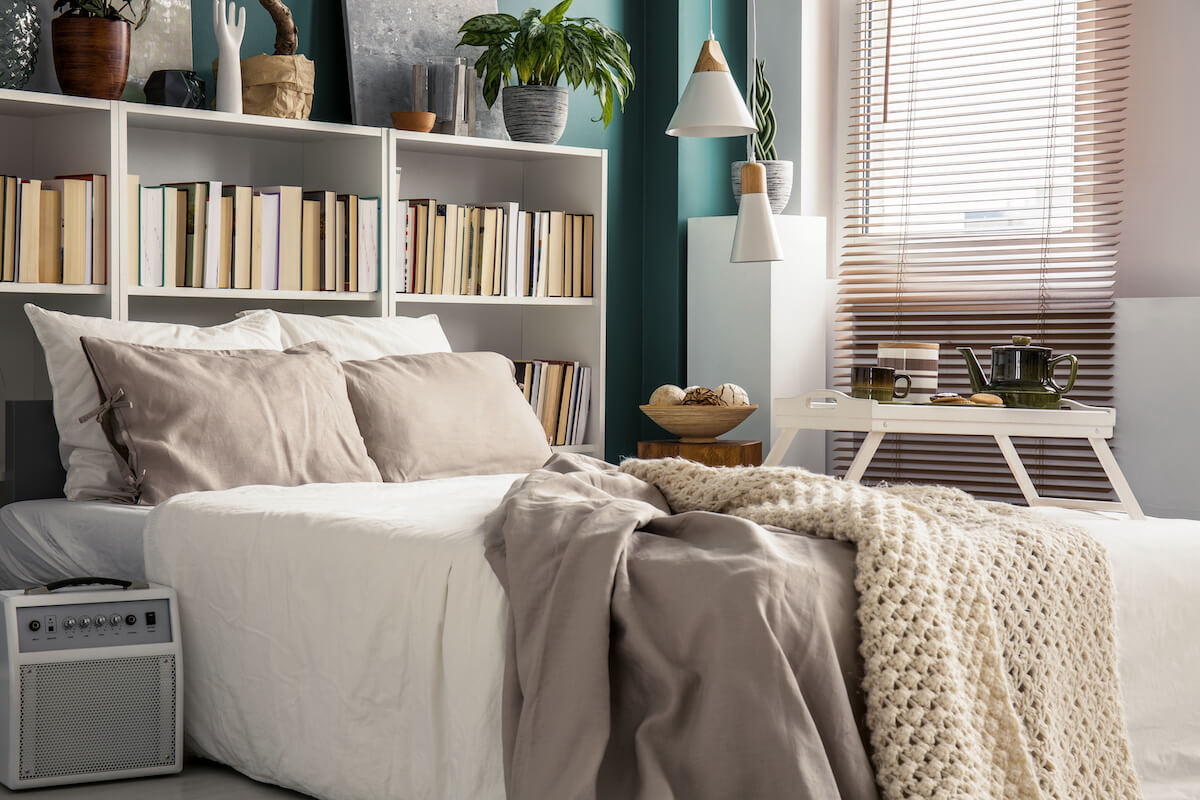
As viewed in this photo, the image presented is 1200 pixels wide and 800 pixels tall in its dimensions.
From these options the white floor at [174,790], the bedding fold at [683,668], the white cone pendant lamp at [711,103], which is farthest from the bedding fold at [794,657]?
the white cone pendant lamp at [711,103]

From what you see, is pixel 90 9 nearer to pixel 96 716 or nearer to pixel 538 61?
pixel 538 61

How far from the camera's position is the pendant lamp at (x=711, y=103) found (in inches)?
154

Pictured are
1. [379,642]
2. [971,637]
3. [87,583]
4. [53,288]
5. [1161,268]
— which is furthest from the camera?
[1161,268]

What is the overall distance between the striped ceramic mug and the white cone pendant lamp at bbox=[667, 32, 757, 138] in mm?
777

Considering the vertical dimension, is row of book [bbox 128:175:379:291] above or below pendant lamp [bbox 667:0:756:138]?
below

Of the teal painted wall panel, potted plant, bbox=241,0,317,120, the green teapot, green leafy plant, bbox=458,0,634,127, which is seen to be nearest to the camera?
the green teapot

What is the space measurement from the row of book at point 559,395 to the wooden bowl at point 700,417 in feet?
0.71

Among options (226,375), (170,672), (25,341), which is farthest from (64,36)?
(170,672)

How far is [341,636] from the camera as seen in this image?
2.25 meters

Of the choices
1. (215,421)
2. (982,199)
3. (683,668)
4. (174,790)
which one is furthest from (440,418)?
(982,199)

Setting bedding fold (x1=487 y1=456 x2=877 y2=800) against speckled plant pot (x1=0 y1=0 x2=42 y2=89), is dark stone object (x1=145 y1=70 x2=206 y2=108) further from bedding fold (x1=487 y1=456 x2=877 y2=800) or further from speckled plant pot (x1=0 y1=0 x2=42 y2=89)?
bedding fold (x1=487 y1=456 x2=877 y2=800)

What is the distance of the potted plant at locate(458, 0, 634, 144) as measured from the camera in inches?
160

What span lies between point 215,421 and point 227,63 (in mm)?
1141

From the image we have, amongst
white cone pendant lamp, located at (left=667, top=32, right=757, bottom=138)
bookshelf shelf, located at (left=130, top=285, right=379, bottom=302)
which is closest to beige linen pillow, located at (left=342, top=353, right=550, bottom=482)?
bookshelf shelf, located at (left=130, top=285, right=379, bottom=302)
